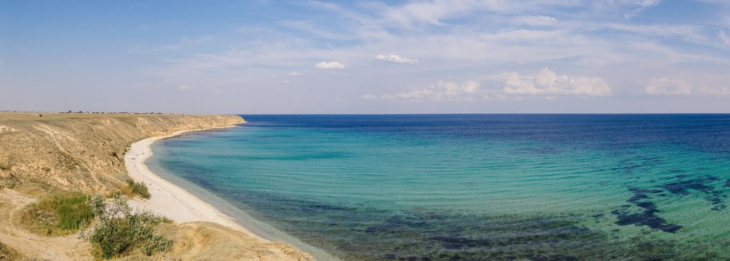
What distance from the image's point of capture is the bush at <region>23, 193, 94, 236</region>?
1886cm

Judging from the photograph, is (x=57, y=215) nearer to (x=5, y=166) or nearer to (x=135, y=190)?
(x=135, y=190)

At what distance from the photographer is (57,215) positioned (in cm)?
2000

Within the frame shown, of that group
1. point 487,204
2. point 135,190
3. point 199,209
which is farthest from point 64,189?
point 487,204

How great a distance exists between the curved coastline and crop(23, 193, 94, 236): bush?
2.72 metres

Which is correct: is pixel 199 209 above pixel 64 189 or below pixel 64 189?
below

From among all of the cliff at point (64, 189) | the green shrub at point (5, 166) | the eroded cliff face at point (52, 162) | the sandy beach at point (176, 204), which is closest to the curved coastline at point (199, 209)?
the sandy beach at point (176, 204)

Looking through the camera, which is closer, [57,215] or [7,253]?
[7,253]

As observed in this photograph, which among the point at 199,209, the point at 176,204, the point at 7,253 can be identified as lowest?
the point at 199,209

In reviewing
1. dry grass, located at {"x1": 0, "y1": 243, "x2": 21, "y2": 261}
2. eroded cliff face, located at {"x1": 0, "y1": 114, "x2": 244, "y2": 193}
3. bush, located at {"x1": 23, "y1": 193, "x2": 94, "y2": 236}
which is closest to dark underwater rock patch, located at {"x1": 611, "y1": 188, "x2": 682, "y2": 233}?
dry grass, located at {"x1": 0, "y1": 243, "x2": 21, "y2": 261}

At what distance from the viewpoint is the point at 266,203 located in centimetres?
2847

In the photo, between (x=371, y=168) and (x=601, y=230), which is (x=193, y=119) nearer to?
(x=371, y=168)

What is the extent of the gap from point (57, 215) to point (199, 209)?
741cm

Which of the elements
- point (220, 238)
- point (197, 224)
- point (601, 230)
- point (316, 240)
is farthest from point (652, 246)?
point (197, 224)

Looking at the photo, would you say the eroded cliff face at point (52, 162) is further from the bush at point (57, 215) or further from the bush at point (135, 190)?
the bush at point (57, 215)
